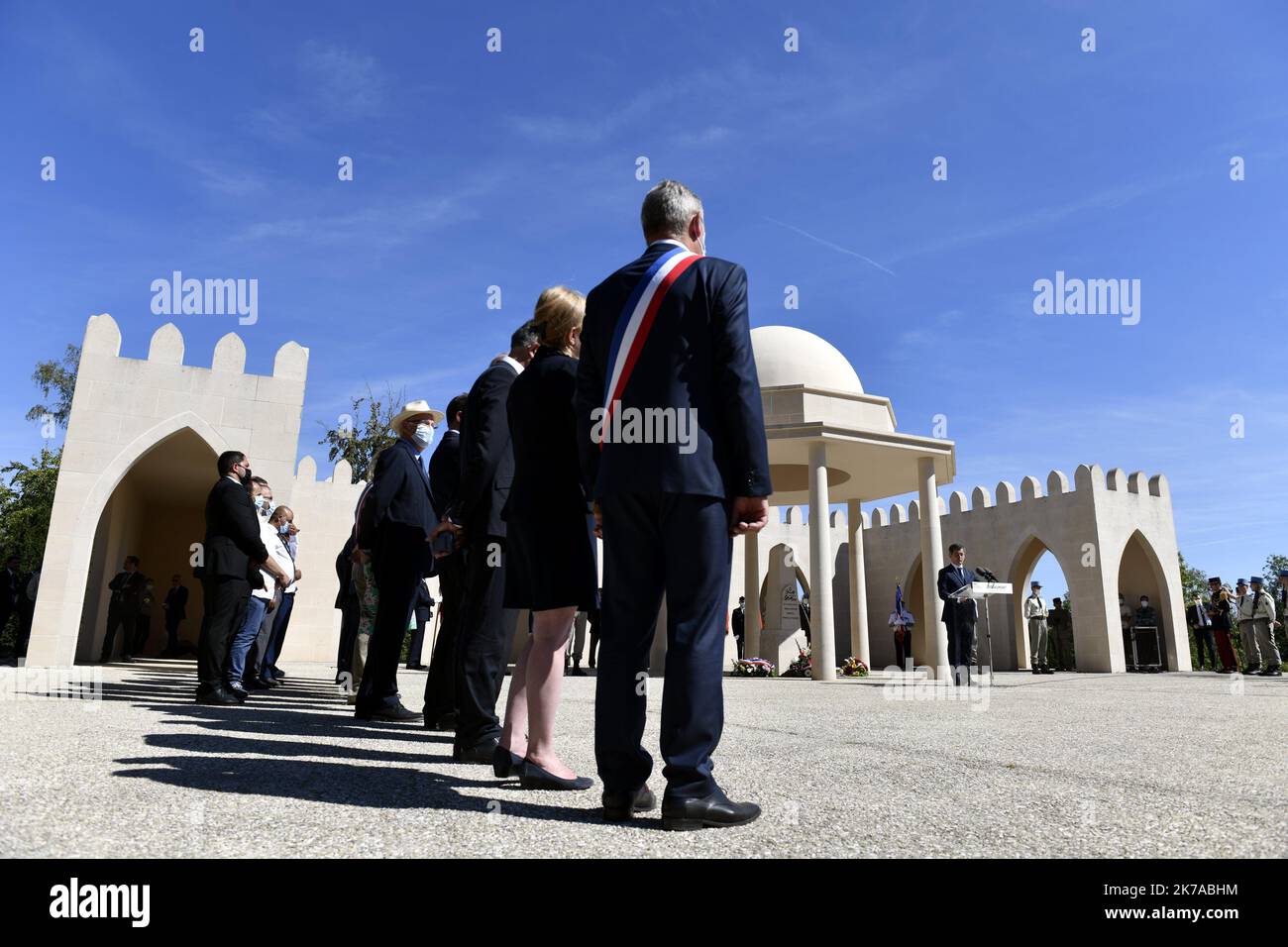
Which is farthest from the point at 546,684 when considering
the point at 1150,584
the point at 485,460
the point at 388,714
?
the point at 1150,584

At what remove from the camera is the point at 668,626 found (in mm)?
2725

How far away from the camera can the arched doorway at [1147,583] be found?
22562 mm

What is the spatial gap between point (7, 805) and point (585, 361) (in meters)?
2.34

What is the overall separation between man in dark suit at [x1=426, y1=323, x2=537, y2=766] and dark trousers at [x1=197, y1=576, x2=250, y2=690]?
10.4ft

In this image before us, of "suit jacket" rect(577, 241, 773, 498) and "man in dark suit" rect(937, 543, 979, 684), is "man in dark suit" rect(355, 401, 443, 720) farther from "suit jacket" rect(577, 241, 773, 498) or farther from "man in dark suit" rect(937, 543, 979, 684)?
"man in dark suit" rect(937, 543, 979, 684)

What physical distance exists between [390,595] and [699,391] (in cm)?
319

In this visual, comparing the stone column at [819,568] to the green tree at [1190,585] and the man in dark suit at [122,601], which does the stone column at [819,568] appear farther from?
the green tree at [1190,585]

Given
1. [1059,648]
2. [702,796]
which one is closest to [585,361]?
[702,796]

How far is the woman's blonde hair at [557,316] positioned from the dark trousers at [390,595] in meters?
2.24

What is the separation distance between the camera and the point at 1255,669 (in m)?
17.0

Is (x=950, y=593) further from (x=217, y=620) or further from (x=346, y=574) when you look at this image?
(x=217, y=620)

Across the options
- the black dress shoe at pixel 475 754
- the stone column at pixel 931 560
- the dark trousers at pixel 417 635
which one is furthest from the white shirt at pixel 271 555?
the stone column at pixel 931 560

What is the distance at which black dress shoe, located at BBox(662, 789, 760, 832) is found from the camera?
2512 mm
